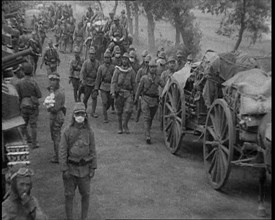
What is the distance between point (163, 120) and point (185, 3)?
11.3 m

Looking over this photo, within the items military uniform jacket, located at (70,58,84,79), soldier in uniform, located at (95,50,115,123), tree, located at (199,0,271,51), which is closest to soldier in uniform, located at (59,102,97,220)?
soldier in uniform, located at (95,50,115,123)

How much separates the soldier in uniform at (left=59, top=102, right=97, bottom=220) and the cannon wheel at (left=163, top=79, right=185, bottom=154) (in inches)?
130

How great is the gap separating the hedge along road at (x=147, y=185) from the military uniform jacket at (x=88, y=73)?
200 centimetres

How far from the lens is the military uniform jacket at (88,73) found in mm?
14094

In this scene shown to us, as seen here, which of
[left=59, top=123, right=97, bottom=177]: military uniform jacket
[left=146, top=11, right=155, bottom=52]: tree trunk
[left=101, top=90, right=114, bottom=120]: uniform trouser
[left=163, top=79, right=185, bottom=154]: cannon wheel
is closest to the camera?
[left=59, top=123, right=97, bottom=177]: military uniform jacket

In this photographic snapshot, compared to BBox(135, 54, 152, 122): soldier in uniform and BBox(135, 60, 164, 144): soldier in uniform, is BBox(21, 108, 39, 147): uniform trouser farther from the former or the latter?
BBox(135, 54, 152, 122): soldier in uniform

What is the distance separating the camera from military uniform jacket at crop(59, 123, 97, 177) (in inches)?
311

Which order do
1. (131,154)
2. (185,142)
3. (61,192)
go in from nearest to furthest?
(61,192)
(131,154)
(185,142)

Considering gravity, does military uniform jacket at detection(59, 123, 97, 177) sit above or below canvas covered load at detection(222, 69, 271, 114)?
below

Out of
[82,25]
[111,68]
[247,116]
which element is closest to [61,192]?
[247,116]

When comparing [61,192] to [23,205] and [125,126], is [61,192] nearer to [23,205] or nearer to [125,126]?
[23,205]

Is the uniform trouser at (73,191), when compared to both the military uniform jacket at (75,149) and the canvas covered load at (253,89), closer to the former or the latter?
the military uniform jacket at (75,149)

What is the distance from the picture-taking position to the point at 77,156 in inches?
311

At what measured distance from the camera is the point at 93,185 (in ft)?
31.5
